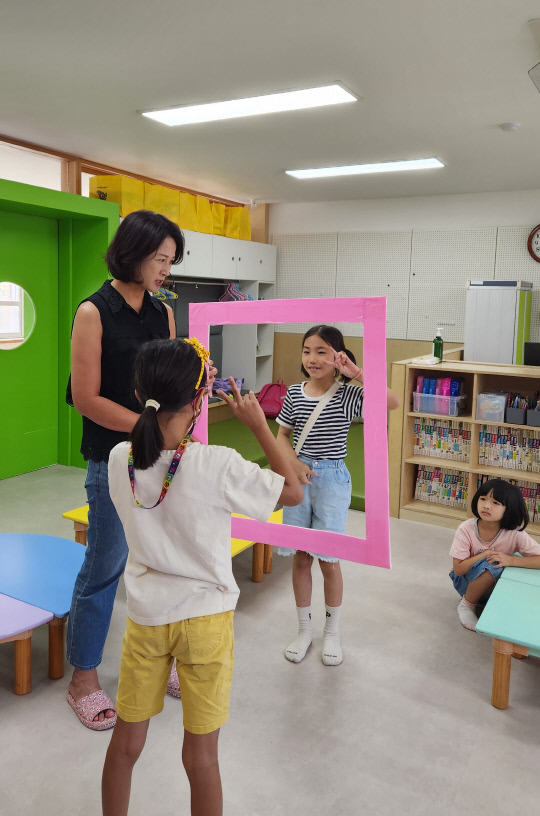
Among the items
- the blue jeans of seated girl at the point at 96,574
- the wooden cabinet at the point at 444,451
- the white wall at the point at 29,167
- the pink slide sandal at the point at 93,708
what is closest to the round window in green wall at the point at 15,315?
the white wall at the point at 29,167

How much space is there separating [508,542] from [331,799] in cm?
148

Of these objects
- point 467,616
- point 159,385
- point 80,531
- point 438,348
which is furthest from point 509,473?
point 159,385

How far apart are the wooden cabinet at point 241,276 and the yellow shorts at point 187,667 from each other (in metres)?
0.63

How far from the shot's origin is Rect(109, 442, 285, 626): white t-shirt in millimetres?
1329

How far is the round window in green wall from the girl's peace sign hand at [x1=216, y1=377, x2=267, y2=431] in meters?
3.79

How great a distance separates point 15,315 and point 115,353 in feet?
11.1

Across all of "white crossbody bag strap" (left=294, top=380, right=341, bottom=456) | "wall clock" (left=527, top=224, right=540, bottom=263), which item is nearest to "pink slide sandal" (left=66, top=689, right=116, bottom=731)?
"white crossbody bag strap" (left=294, top=380, right=341, bottom=456)

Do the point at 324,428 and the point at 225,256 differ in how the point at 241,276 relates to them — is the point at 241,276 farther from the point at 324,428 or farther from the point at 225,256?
the point at 324,428

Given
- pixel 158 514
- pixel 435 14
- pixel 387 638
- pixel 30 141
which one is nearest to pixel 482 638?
pixel 387 638

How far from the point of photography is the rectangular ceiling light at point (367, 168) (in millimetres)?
5129

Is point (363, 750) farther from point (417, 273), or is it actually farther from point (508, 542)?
point (417, 273)

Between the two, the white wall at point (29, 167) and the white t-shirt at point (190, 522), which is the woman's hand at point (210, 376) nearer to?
the white t-shirt at point (190, 522)

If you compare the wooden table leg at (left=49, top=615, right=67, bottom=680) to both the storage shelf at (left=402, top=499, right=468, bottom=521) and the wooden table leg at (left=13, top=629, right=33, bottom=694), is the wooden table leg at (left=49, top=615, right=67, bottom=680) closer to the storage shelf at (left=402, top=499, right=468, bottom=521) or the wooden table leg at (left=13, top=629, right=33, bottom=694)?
the wooden table leg at (left=13, top=629, right=33, bottom=694)

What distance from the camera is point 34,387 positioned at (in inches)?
199
